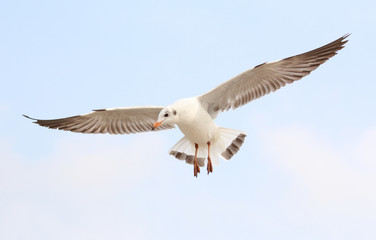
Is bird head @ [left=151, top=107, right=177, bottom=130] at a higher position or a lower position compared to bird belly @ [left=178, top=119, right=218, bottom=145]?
higher

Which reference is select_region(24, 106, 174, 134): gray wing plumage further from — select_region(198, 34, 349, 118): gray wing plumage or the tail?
select_region(198, 34, 349, 118): gray wing plumage

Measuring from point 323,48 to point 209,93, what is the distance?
1.97 metres

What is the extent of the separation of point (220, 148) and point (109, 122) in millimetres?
2159

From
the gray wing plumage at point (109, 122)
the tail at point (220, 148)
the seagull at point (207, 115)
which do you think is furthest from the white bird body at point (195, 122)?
the gray wing plumage at point (109, 122)

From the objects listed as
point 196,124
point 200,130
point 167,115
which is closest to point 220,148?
point 200,130

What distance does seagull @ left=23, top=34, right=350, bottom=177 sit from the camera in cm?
1078

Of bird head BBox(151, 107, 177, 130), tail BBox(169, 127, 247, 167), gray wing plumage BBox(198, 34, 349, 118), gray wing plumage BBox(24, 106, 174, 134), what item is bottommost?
tail BBox(169, 127, 247, 167)

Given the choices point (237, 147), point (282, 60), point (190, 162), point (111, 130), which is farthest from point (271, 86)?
point (111, 130)

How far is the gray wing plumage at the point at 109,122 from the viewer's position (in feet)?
39.4

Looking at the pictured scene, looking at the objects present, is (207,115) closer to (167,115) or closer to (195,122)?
(195,122)

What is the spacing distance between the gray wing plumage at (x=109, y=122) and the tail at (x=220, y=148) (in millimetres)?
660

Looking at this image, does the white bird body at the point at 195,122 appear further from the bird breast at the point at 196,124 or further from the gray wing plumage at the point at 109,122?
the gray wing plumage at the point at 109,122

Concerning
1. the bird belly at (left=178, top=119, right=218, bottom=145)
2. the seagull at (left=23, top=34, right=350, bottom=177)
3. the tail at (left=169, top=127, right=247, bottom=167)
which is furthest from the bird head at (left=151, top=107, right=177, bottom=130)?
the tail at (left=169, top=127, right=247, bottom=167)

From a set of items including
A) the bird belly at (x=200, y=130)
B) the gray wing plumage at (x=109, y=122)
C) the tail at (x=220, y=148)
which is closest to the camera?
the bird belly at (x=200, y=130)
